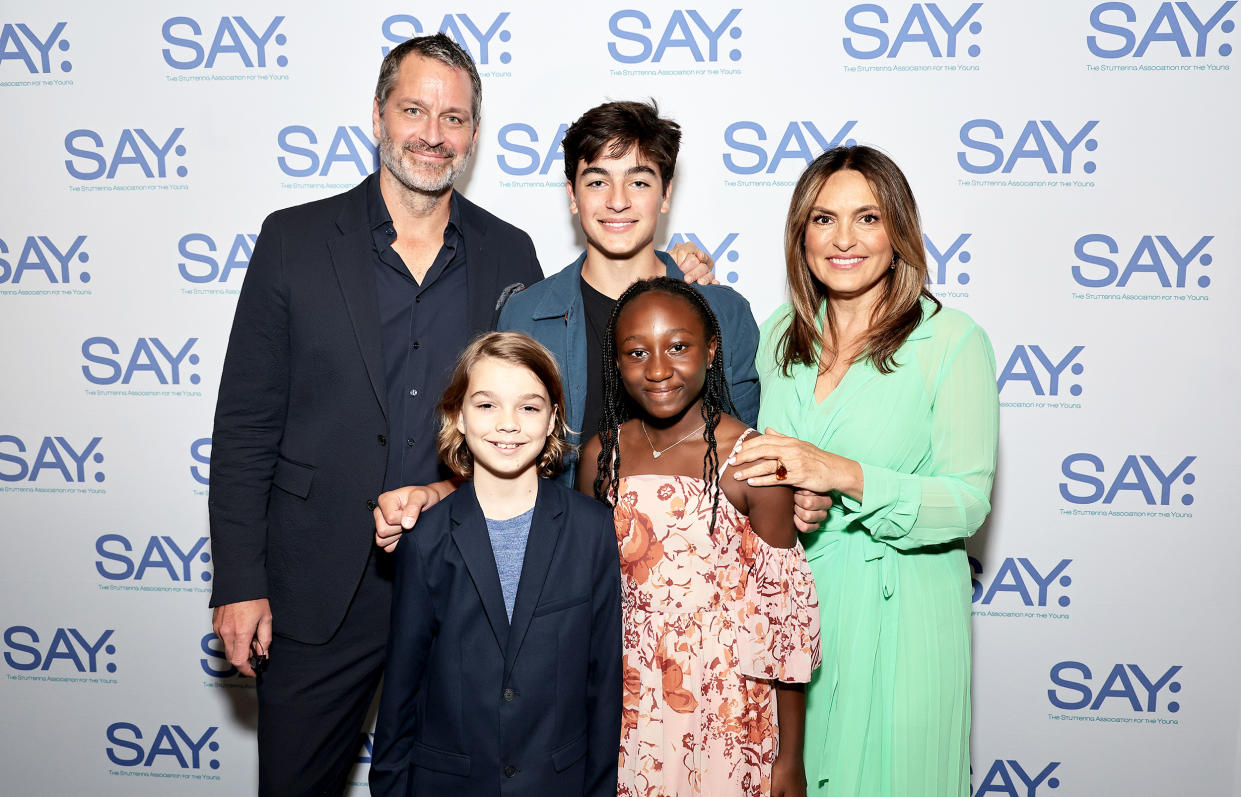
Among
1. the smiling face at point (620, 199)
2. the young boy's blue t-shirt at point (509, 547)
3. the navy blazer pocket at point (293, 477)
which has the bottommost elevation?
the young boy's blue t-shirt at point (509, 547)

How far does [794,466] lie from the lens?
168 cm

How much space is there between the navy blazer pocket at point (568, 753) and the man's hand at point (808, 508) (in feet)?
2.14

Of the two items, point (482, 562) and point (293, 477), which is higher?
point (293, 477)

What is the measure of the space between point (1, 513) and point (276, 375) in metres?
1.95

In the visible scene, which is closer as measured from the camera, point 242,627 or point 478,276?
point 242,627

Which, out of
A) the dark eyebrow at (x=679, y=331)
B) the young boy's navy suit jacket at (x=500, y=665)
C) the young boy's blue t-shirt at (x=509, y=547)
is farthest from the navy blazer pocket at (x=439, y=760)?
the dark eyebrow at (x=679, y=331)

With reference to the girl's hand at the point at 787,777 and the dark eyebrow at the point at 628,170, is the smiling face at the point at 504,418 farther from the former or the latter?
the girl's hand at the point at 787,777

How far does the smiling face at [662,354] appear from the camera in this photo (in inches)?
67.8

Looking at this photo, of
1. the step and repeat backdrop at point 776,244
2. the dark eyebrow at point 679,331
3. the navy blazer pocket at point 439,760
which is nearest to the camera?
the navy blazer pocket at point 439,760

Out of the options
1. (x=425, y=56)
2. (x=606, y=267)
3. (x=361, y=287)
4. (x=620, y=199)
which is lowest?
(x=361, y=287)

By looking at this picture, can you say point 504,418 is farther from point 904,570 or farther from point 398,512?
point 904,570

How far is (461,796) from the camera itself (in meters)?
1.63

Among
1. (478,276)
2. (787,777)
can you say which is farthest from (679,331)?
(787,777)

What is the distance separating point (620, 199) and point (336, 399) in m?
0.90
